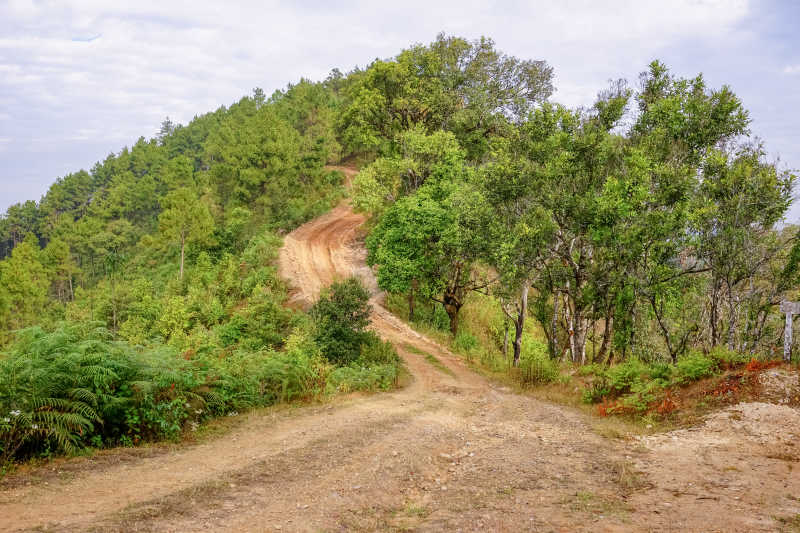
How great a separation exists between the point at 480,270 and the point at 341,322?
1390 cm

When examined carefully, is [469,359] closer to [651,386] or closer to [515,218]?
[515,218]

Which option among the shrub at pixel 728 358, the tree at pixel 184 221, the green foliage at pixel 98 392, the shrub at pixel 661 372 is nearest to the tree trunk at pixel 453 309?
the shrub at pixel 661 372

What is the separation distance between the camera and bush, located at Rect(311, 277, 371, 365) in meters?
16.0

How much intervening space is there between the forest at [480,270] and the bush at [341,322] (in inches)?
2.8

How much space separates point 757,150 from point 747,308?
4732mm

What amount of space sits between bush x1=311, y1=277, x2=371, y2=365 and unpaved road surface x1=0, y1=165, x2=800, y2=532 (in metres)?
4.75

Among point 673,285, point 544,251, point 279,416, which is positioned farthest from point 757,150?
point 279,416

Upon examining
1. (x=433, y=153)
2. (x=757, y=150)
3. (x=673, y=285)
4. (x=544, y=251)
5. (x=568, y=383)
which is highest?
(x=433, y=153)

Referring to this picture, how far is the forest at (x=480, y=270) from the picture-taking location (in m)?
8.65

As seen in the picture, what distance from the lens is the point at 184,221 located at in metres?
37.0

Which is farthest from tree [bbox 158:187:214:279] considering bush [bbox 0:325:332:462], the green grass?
bush [bbox 0:325:332:462]

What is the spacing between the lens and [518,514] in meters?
5.88

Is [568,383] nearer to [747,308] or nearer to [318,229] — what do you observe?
[747,308]

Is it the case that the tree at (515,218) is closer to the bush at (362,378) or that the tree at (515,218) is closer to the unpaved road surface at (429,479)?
the bush at (362,378)
